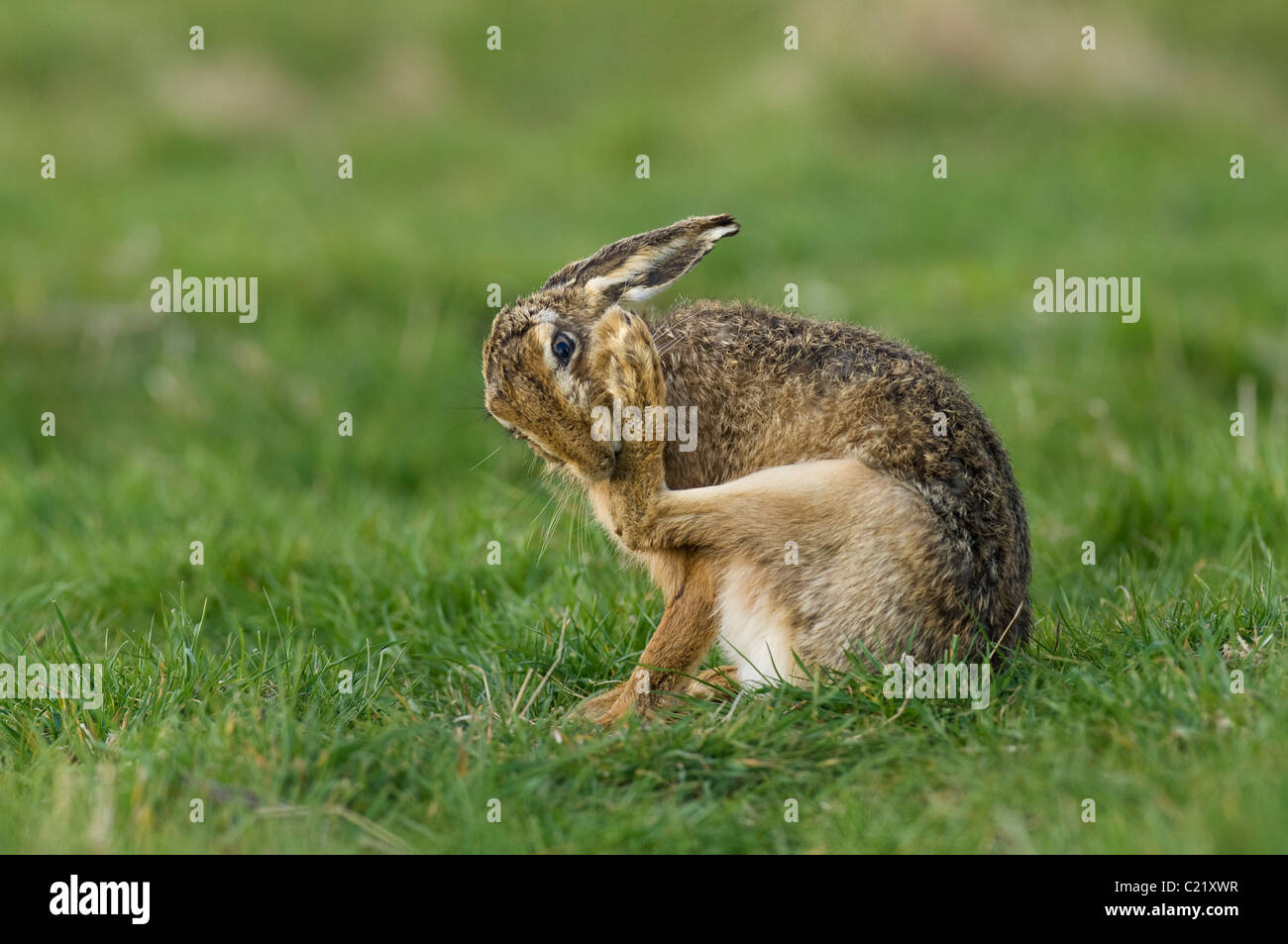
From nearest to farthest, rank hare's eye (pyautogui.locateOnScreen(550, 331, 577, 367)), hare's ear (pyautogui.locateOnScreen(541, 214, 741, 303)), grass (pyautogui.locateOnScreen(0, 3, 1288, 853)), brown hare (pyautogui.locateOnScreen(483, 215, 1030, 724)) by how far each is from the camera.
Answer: grass (pyautogui.locateOnScreen(0, 3, 1288, 853)), brown hare (pyautogui.locateOnScreen(483, 215, 1030, 724)), hare's eye (pyautogui.locateOnScreen(550, 331, 577, 367)), hare's ear (pyautogui.locateOnScreen(541, 214, 741, 303))

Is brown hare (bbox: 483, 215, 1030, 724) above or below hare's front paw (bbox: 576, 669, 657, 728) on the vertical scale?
above

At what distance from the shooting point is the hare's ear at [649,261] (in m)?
4.01

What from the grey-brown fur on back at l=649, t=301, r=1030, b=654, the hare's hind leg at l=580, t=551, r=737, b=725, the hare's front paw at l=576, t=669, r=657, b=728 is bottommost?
the hare's front paw at l=576, t=669, r=657, b=728

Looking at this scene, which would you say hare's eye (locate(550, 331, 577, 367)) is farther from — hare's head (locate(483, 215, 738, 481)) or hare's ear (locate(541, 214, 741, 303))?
hare's ear (locate(541, 214, 741, 303))

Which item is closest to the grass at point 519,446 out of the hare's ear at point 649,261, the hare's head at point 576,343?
the hare's head at point 576,343

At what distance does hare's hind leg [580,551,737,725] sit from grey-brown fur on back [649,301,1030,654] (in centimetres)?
27

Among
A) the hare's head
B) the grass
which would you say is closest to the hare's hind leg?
the grass

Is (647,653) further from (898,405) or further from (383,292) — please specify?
(383,292)

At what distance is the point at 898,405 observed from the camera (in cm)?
389

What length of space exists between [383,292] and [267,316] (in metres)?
0.74

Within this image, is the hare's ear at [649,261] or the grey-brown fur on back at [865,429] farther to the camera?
the hare's ear at [649,261]

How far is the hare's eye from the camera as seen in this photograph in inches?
151

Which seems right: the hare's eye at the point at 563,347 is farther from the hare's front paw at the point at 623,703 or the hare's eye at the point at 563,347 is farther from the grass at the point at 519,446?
the hare's front paw at the point at 623,703

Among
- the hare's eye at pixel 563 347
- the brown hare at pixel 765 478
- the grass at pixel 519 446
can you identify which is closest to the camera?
the grass at pixel 519 446
